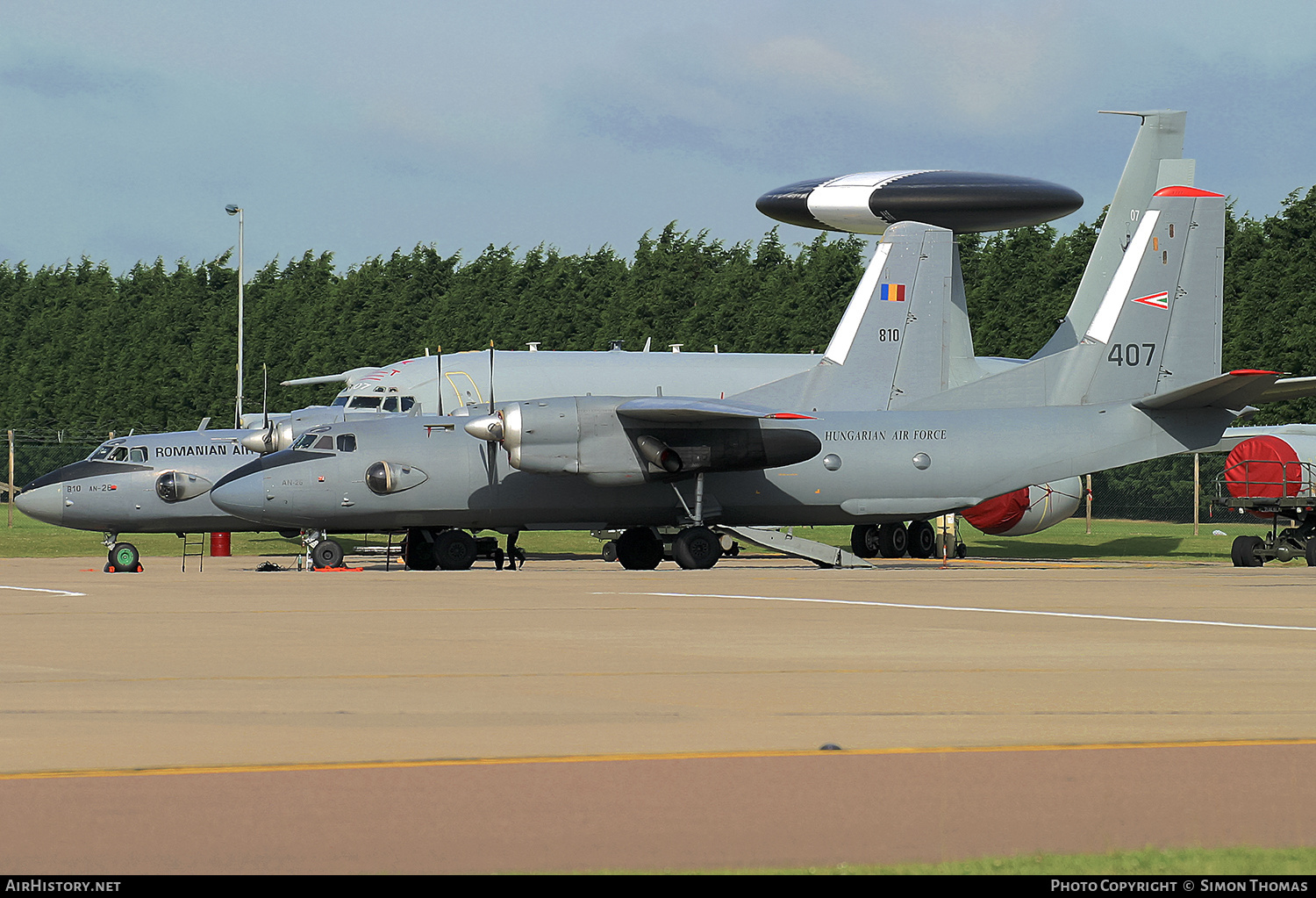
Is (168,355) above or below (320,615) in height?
above

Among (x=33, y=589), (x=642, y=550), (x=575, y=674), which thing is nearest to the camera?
(x=575, y=674)

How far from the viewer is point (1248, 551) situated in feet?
109

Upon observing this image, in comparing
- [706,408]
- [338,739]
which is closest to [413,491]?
[706,408]

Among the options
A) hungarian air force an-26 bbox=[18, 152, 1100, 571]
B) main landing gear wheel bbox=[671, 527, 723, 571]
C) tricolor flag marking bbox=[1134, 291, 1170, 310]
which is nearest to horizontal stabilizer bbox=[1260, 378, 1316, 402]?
tricolor flag marking bbox=[1134, 291, 1170, 310]

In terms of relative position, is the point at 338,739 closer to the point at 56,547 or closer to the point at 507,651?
the point at 507,651

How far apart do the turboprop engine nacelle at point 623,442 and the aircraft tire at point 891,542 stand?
6531mm

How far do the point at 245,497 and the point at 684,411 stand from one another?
8.55 meters

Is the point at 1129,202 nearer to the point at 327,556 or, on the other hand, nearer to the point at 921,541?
the point at 921,541

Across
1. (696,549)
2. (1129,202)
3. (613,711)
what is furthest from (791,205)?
(613,711)

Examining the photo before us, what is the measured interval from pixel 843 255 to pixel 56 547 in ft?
111

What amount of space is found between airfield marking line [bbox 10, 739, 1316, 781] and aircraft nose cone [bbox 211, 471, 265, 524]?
2241 centimetres

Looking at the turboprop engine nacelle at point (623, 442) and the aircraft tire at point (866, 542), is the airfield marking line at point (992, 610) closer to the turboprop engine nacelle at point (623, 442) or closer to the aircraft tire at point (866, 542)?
the turboprop engine nacelle at point (623, 442)

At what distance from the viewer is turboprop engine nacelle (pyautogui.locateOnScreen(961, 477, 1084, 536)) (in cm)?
3856
